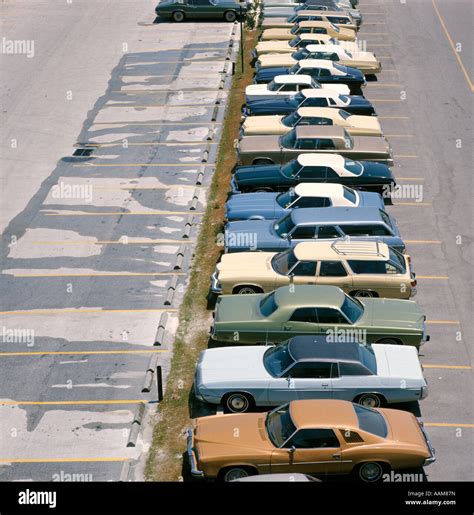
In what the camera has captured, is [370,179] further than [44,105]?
No

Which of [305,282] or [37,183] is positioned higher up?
[305,282]

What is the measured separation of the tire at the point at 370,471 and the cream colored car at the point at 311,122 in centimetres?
1459

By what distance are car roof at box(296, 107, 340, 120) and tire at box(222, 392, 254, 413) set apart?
13127mm

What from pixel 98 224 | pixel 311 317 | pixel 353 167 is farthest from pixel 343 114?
pixel 311 317

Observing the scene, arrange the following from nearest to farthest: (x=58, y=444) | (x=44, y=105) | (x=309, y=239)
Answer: (x=58, y=444)
(x=309, y=239)
(x=44, y=105)

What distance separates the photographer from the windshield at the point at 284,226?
22406 mm

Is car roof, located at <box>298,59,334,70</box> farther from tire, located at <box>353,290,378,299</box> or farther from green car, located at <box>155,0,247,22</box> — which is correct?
tire, located at <box>353,290,378,299</box>

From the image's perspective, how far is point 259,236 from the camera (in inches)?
883

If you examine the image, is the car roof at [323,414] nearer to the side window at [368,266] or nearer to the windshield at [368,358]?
the windshield at [368,358]

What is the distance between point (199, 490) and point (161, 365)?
14.1 ft

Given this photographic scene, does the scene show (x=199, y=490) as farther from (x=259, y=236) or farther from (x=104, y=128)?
(x=104, y=128)

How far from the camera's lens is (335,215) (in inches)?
889

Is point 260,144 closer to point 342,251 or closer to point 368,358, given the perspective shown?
point 342,251

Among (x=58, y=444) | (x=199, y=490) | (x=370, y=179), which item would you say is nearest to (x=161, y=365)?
(x=58, y=444)
